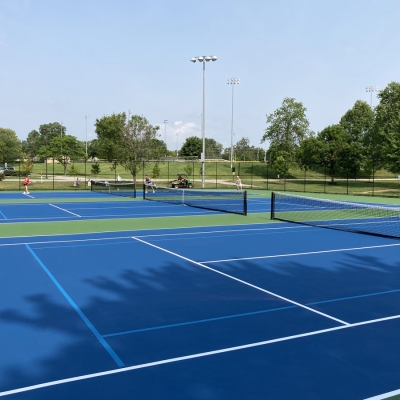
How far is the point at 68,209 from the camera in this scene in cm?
2270

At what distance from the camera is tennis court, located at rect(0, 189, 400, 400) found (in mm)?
4578

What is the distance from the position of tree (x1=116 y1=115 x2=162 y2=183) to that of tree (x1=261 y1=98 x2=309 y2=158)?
1122 inches

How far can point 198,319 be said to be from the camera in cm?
651

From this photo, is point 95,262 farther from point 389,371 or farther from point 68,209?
point 68,209

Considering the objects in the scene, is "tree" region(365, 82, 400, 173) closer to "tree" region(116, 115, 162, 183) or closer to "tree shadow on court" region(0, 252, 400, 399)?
"tree" region(116, 115, 162, 183)

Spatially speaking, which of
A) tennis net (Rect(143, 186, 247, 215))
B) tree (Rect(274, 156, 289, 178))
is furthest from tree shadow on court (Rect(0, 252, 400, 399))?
tree (Rect(274, 156, 289, 178))

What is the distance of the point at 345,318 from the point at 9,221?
1453cm

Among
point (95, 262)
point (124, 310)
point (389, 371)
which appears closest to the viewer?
point (389, 371)

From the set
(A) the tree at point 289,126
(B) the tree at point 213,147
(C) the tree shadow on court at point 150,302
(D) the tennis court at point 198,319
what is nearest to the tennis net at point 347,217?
(D) the tennis court at point 198,319

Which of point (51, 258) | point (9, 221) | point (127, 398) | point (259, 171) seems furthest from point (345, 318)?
point (259, 171)

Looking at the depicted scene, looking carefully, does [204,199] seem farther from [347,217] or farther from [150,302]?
[150,302]

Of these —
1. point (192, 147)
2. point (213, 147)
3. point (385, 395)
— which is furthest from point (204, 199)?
point (213, 147)

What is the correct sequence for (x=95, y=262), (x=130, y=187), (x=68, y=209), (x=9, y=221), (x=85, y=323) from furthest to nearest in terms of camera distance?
(x=130, y=187) < (x=68, y=209) < (x=9, y=221) < (x=95, y=262) < (x=85, y=323)

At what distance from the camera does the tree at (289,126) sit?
6606 cm
